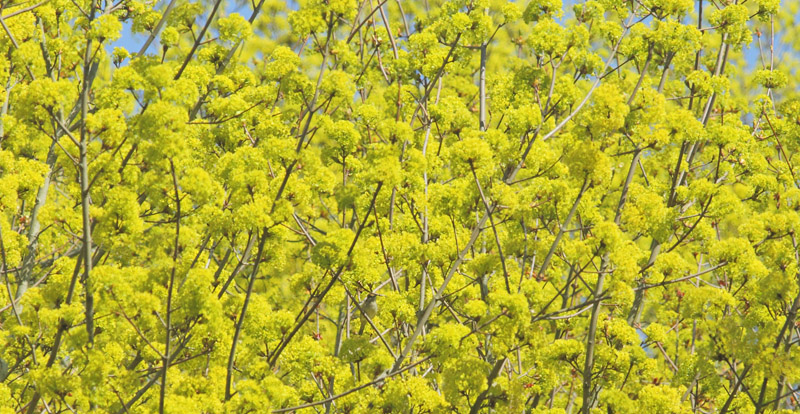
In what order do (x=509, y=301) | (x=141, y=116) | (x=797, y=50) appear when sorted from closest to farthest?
(x=141, y=116)
(x=509, y=301)
(x=797, y=50)

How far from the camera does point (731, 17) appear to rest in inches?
358

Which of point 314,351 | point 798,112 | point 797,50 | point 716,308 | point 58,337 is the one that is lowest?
point 58,337

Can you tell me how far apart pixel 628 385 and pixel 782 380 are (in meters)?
1.46

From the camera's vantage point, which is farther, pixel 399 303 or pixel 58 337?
pixel 399 303

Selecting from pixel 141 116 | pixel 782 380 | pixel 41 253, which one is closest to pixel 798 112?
pixel 782 380

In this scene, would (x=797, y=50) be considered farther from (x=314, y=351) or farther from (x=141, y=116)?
(x=141, y=116)

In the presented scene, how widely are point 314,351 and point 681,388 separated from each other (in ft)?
12.7

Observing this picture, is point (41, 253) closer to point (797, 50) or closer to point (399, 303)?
point (399, 303)

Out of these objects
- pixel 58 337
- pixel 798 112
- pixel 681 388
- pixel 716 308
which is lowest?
pixel 58 337

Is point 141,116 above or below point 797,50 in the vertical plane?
below

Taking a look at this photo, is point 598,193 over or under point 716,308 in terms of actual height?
over

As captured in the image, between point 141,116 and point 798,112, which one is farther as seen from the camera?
point 798,112

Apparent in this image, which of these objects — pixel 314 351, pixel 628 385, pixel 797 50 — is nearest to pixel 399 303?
pixel 314 351

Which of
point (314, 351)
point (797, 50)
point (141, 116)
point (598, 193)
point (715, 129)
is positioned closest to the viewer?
point (141, 116)
